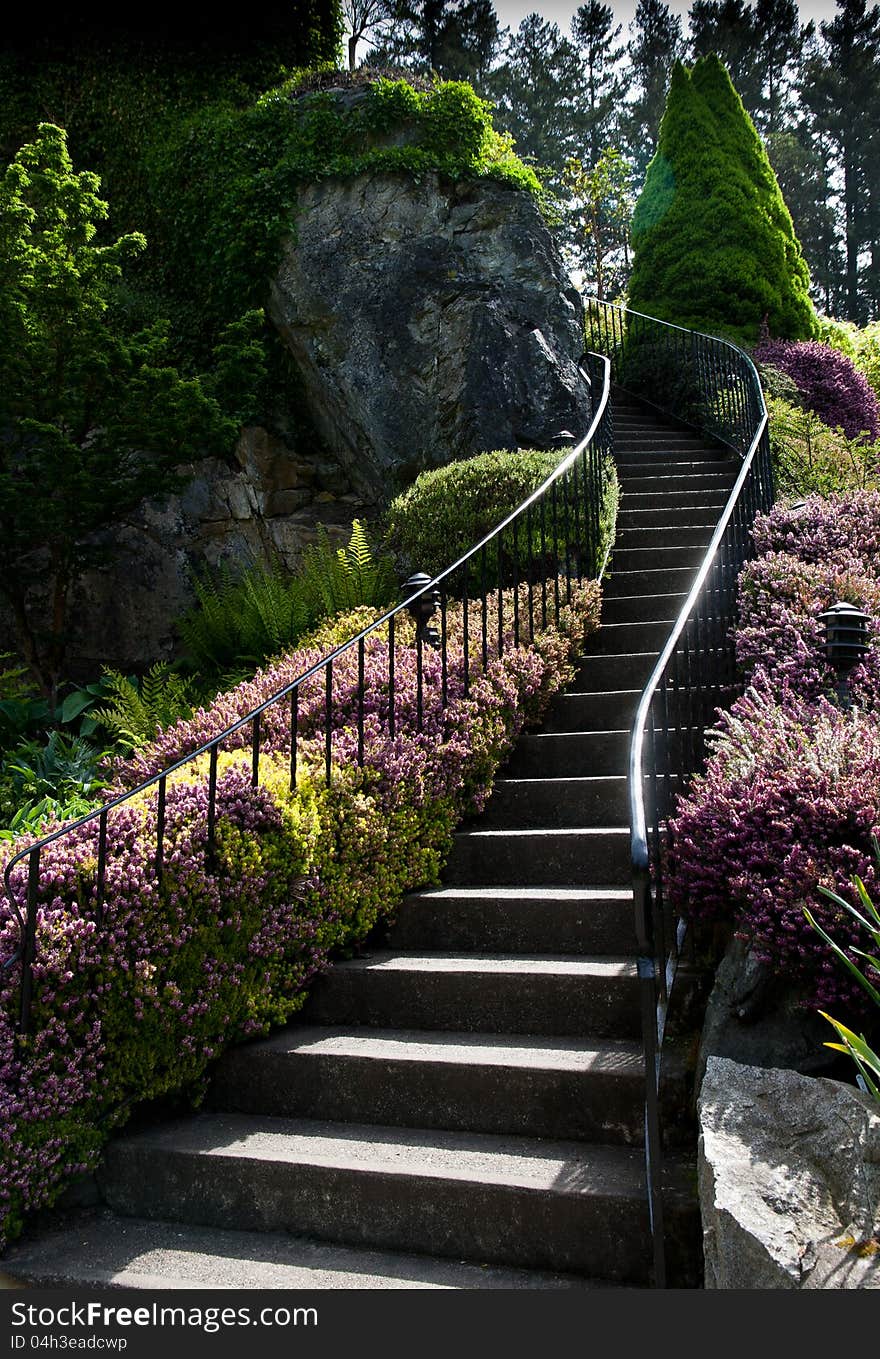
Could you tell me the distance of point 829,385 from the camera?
11.4 metres

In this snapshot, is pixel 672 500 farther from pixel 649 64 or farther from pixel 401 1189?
pixel 649 64

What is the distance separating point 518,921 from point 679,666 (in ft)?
5.35

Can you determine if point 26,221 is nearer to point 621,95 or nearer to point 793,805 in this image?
point 793,805

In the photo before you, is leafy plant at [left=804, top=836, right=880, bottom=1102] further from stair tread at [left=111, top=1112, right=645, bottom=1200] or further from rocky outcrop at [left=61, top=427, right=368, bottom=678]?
rocky outcrop at [left=61, top=427, right=368, bottom=678]

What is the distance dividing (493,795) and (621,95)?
25.8 metres

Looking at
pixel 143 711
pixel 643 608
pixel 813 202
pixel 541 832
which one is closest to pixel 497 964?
pixel 541 832

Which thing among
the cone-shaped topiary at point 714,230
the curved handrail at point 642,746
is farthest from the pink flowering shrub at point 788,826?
the cone-shaped topiary at point 714,230

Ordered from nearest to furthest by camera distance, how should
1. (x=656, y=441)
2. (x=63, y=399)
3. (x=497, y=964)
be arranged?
(x=497, y=964)
(x=63, y=399)
(x=656, y=441)

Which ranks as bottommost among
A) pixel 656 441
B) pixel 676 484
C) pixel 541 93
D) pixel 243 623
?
pixel 243 623

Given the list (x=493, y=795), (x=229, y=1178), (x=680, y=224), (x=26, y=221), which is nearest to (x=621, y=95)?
(x=680, y=224)

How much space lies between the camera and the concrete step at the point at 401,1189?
2674 millimetres

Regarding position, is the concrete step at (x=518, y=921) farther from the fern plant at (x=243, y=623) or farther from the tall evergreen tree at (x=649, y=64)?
the tall evergreen tree at (x=649, y=64)

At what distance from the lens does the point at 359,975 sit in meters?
3.80

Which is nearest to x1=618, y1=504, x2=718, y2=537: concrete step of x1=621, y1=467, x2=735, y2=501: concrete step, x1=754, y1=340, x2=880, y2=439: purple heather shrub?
x1=621, y1=467, x2=735, y2=501: concrete step
